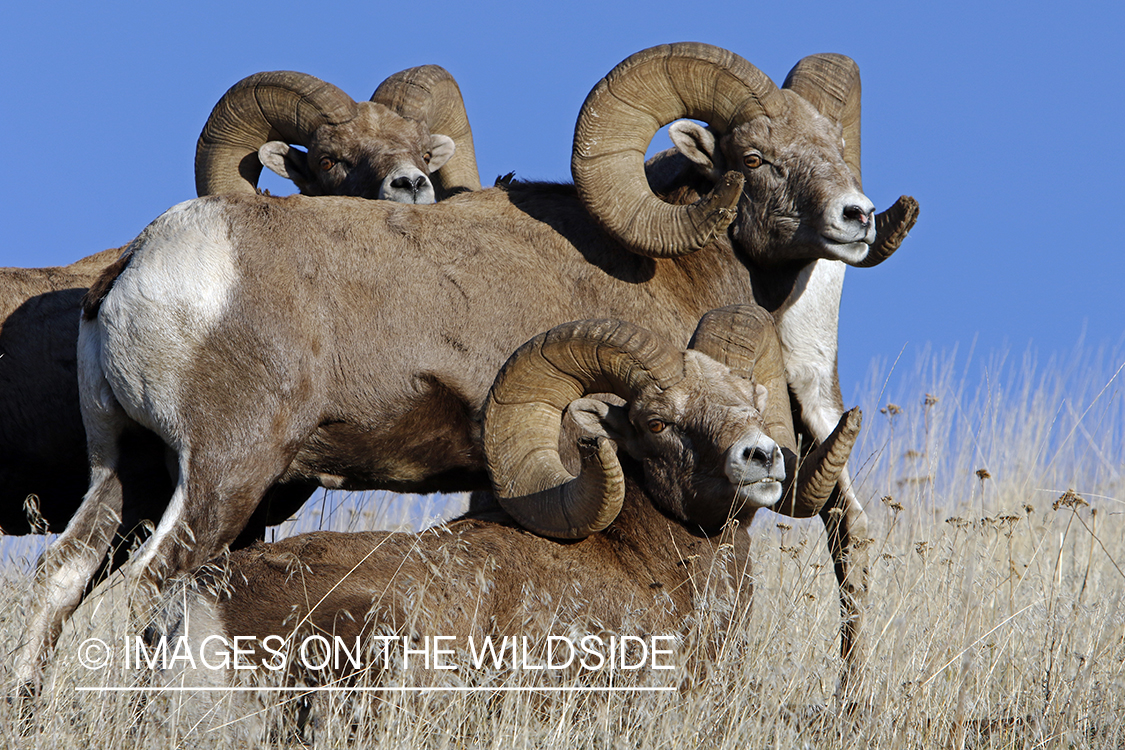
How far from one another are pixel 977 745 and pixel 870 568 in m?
2.46

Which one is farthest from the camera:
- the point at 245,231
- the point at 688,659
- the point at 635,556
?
the point at 245,231

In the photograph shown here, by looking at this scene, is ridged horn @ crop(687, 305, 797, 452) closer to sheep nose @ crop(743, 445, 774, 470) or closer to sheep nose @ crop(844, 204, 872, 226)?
sheep nose @ crop(743, 445, 774, 470)

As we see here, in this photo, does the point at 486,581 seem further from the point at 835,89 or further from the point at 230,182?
the point at 230,182

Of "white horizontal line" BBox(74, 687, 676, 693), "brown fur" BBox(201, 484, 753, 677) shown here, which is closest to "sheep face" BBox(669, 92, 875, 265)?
"brown fur" BBox(201, 484, 753, 677)

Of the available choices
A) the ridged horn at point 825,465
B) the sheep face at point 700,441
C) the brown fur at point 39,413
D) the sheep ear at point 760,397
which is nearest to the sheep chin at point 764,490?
the sheep face at point 700,441

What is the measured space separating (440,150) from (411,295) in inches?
101

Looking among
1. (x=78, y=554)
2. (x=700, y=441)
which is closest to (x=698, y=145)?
(x=700, y=441)

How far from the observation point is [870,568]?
8539mm

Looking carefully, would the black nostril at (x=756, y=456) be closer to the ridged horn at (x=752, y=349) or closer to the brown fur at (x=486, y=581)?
the brown fur at (x=486, y=581)

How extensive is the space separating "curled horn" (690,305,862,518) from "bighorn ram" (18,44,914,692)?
0.18 metres

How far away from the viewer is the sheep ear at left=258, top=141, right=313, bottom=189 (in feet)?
32.4

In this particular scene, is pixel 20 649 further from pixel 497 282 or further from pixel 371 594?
pixel 497 282

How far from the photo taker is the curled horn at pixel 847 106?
827 cm

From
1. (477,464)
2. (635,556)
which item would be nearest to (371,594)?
(635,556)
